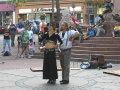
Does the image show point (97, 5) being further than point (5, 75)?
Yes

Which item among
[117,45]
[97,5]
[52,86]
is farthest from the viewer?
[97,5]

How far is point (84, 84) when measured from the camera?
10.2 meters

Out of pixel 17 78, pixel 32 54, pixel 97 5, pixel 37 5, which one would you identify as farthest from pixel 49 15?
pixel 17 78

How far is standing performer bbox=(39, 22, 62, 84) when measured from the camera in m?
10.2

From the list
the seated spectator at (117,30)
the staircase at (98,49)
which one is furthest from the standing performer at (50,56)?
the seated spectator at (117,30)

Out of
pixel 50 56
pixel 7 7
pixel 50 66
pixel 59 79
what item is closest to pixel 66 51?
pixel 50 56

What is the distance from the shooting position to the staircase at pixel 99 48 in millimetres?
15906

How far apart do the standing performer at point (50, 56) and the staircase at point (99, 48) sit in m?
5.63

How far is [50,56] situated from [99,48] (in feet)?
21.8

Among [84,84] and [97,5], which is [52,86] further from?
[97,5]

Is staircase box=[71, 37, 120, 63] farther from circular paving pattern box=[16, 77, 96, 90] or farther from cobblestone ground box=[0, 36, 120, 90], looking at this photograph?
circular paving pattern box=[16, 77, 96, 90]

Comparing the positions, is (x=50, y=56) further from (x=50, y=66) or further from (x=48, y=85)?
(x=48, y=85)

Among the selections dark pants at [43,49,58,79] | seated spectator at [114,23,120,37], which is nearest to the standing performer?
dark pants at [43,49,58,79]

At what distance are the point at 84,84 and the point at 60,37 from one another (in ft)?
4.75
